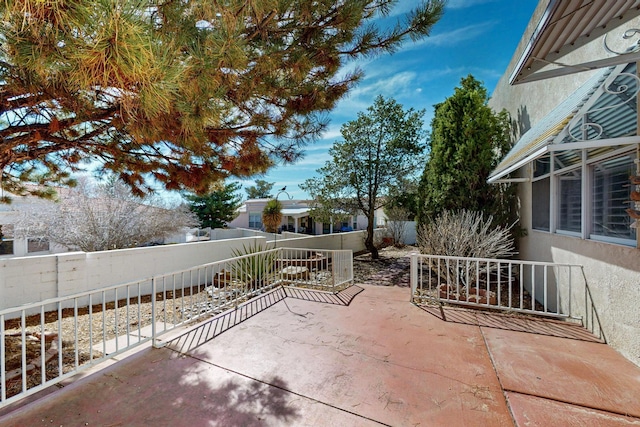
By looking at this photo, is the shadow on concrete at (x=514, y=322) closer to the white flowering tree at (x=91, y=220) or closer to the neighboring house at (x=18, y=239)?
the white flowering tree at (x=91, y=220)

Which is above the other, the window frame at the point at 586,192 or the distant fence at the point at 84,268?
the window frame at the point at 586,192

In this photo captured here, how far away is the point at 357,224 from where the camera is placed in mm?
27125

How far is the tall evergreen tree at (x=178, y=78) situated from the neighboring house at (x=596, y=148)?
150 centimetres

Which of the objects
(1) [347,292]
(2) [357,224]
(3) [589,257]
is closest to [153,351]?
(1) [347,292]

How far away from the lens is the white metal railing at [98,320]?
294cm

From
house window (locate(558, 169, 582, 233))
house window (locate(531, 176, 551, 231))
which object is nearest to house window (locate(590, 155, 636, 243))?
house window (locate(558, 169, 582, 233))

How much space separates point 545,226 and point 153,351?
771 centimetres

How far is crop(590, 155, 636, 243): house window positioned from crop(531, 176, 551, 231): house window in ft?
6.08

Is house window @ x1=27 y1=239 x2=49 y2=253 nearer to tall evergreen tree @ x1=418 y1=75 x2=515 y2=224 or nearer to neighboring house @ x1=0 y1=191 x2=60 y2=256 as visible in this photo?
neighboring house @ x1=0 y1=191 x2=60 y2=256

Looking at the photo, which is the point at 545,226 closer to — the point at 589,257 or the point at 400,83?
the point at 589,257

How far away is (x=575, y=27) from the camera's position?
8.14 ft

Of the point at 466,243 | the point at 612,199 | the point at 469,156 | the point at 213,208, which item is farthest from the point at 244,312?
the point at 213,208

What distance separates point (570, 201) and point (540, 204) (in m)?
1.48

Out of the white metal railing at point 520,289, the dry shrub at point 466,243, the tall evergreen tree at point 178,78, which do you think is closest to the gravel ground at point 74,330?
the dry shrub at point 466,243
